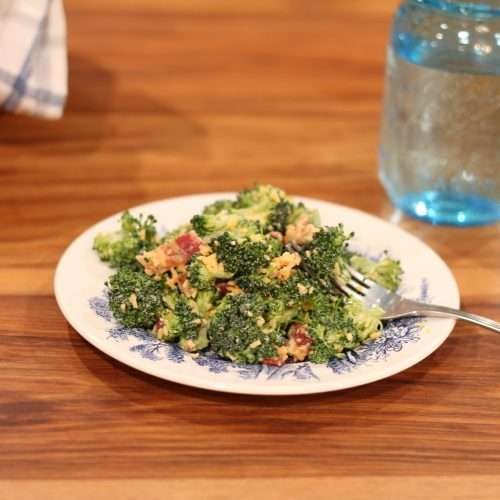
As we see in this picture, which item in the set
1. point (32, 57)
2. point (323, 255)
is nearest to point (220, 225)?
point (323, 255)

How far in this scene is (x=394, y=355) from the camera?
1058 mm

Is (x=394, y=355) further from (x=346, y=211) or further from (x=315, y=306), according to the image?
(x=346, y=211)

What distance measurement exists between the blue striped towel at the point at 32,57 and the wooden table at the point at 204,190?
10cm

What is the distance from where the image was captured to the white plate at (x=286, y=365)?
3.26 ft

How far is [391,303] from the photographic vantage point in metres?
1.18

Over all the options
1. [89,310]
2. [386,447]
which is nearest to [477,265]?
[386,447]

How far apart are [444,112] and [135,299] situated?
0.63 meters

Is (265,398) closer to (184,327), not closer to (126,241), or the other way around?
(184,327)

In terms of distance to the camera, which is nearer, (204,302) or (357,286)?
(204,302)

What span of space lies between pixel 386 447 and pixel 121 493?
0.99 feet

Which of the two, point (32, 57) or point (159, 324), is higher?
point (32, 57)

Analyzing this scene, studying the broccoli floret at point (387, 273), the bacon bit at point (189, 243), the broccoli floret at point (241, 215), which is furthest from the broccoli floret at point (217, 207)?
the broccoli floret at point (387, 273)

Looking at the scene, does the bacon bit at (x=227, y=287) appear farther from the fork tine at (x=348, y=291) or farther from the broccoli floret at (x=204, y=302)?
the fork tine at (x=348, y=291)

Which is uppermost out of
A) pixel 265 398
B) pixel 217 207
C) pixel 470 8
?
pixel 470 8
